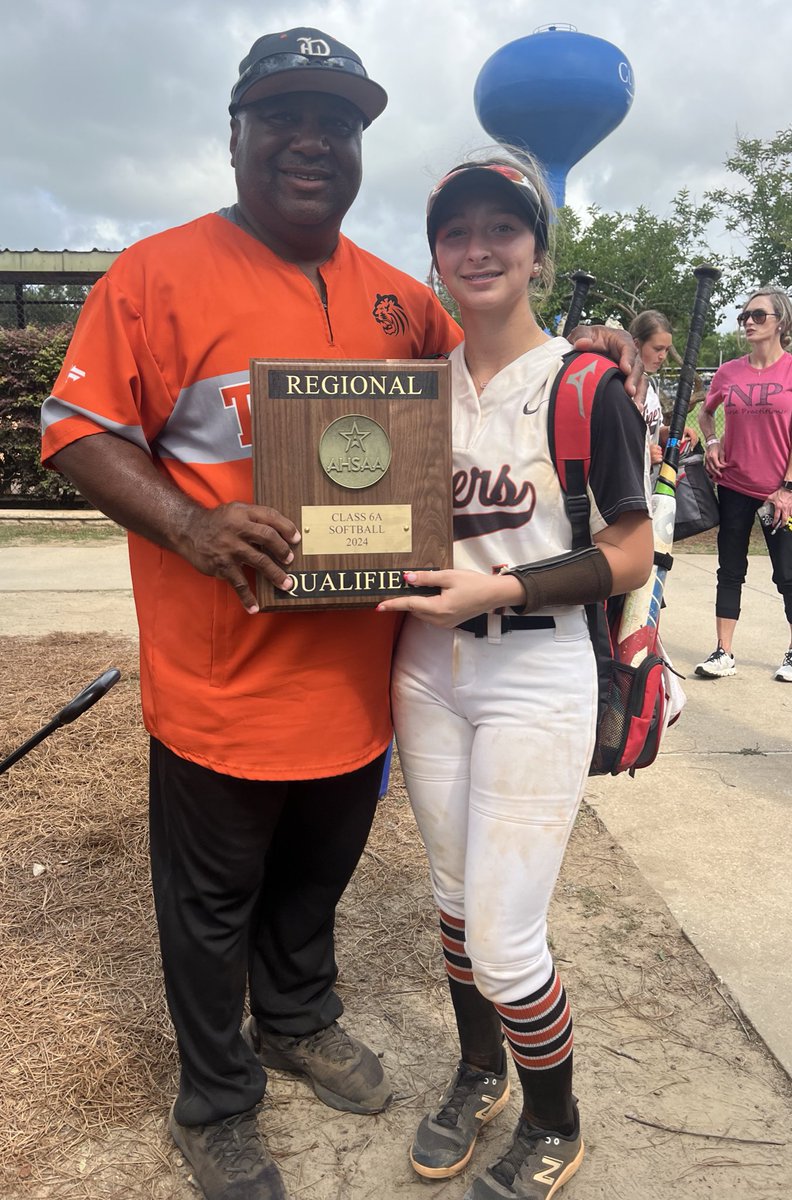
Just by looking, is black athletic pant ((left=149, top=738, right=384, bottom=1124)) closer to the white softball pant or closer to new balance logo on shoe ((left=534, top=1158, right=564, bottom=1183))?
the white softball pant

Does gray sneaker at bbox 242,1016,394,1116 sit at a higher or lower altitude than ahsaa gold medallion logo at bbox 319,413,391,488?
lower

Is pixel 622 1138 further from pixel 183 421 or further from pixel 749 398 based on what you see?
pixel 749 398

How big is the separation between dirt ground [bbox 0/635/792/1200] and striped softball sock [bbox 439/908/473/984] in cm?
38

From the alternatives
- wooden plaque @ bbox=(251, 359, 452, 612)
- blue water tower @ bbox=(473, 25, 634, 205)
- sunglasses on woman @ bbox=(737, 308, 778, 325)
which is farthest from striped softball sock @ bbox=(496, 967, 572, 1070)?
blue water tower @ bbox=(473, 25, 634, 205)

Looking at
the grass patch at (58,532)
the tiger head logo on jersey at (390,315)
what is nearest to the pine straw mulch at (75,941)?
the tiger head logo on jersey at (390,315)

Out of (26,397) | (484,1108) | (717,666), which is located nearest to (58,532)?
(26,397)

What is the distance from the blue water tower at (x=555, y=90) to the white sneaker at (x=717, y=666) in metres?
9.62

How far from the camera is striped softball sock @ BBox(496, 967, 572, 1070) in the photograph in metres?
1.75

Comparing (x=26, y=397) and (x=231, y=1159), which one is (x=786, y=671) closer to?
(x=231, y=1159)

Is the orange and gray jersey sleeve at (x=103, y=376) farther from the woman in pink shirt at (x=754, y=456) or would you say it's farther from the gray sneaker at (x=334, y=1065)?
the woman in pink shirt at (x=754, y=456)

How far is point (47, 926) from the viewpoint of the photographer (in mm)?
2742

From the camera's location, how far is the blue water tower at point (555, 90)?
13.8m

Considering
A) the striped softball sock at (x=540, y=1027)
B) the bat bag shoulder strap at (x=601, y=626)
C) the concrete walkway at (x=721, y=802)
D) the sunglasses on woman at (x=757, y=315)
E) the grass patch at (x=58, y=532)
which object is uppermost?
the sunglasses on woman at (x=757, y=315)

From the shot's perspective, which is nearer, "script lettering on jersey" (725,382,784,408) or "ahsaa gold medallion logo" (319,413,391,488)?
"ahsaa gold medallion logo" (319,413,391,488)
